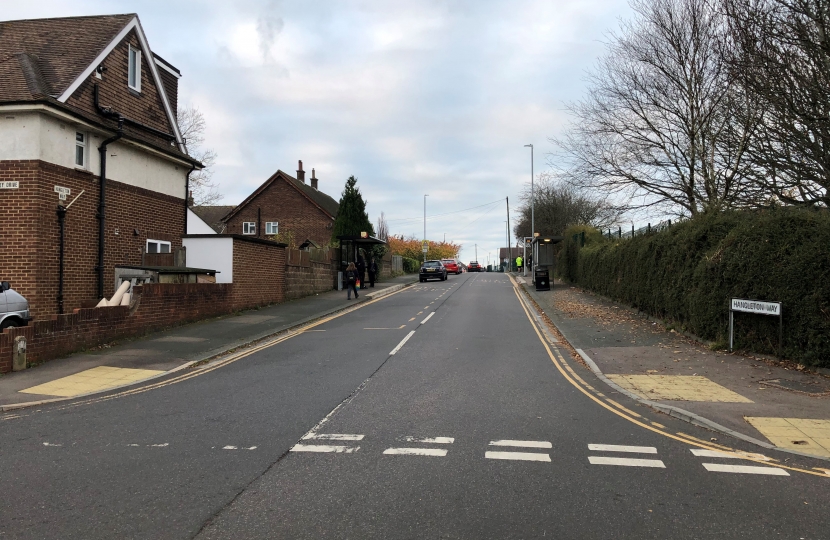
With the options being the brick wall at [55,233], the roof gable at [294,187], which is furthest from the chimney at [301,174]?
the brick wall at [55,233]

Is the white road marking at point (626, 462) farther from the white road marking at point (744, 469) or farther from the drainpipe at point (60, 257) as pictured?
the drainpipe at point (60, 257)

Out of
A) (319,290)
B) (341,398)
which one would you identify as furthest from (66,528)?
(319,290)

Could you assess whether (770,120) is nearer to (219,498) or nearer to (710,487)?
(710,487)

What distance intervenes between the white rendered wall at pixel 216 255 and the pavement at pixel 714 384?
409 inches

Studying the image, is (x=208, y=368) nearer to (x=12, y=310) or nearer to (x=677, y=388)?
(x=12, y=310)

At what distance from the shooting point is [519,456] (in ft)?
17.6

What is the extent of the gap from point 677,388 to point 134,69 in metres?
17.1

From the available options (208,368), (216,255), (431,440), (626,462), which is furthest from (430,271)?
(626,462)

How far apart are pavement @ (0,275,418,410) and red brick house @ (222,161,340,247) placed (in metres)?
31.3

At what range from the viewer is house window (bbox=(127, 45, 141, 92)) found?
55.3 feet

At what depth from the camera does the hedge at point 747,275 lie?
30.5ft

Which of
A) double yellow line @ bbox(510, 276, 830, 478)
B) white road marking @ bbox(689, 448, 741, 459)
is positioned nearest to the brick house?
double yellow line @ bbox(510, 276, 830, 478)

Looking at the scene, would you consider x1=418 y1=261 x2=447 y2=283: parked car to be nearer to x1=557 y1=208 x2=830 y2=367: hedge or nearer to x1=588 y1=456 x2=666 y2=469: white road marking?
x1=557 y1=208 x2=830 y2=367: hedge

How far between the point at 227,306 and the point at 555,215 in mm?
42474
